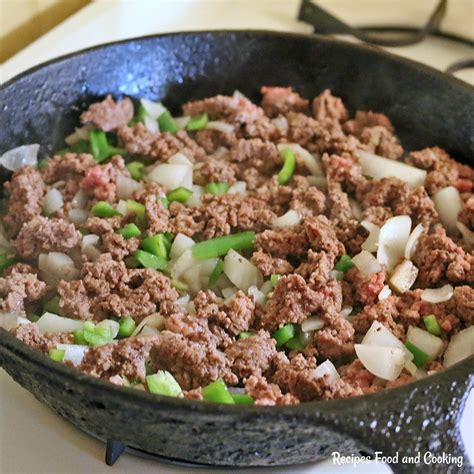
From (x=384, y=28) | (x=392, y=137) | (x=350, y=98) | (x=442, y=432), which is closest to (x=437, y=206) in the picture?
(x=392, y=137)

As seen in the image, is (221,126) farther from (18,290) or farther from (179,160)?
(18,290)

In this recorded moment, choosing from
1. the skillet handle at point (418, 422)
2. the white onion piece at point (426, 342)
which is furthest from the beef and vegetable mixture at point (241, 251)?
the skillet handle at point (418, 422)

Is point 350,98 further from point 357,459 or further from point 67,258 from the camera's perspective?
point 357,459

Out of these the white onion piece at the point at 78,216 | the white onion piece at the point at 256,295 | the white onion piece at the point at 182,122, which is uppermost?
the white onion piece at the point at 182,122

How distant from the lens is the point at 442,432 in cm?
88

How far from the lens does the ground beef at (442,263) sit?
48.4 inches

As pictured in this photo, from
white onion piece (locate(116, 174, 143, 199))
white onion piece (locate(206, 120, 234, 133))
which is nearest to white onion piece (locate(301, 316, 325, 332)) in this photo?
white onion piece (locate(116, 174, 143, 199))

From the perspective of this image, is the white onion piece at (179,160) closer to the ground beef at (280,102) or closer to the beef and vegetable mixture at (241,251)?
the beef and vegetable mixture at (241,251)

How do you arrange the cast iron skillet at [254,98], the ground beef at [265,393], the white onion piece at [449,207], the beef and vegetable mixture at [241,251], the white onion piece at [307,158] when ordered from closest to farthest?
the cast iron skillet at [254,98], the ground beef at [265,393], the beef and vegetable mixture at [241,251], the white onion piece at [449,207], the white onion piece at [307,158]

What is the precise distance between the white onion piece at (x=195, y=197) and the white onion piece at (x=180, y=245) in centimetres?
11

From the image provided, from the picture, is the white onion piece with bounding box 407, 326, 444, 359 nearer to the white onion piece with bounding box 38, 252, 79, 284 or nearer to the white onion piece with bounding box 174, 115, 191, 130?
the white onion piece with bounding box 38, 252, 79, 284

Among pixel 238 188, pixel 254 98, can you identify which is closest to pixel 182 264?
pixel 238 188

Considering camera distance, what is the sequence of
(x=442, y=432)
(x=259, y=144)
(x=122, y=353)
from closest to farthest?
1. (x=442, y=432)
2. (x=122, y=353)
3. (x=259, y=144)

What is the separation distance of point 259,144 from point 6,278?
0.58 metres
